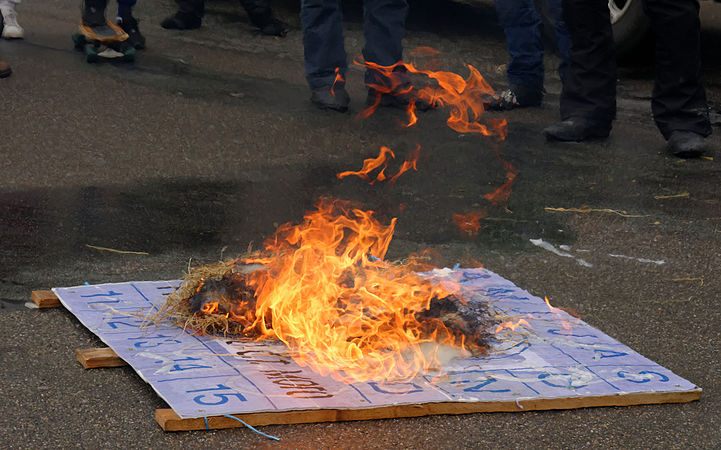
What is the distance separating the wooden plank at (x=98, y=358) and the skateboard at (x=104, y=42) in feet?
16.9

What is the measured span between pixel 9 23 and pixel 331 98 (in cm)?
320

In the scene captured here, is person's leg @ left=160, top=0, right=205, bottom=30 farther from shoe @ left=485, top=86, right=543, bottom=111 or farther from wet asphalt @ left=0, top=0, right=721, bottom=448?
shoe @ left=485, top=86, right=543, bottom=111

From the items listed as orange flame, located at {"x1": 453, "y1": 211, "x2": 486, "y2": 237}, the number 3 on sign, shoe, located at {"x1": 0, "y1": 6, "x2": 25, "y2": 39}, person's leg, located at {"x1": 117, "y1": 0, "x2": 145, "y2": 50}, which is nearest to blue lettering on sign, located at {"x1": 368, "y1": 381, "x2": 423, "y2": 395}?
the number 3 on sign

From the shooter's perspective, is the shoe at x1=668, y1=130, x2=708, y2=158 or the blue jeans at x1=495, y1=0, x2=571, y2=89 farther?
the blue jeans at x1=495, y1=0, x2=571, y2=89

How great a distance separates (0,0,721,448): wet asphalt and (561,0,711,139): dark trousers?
28 centimetres

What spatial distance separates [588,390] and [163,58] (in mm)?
6180

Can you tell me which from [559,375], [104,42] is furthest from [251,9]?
[559,375]

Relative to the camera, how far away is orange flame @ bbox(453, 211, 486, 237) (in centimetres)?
507

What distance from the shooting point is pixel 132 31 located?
28.6ft

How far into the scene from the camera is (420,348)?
3477 mm

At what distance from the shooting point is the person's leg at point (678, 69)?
20.8 feet

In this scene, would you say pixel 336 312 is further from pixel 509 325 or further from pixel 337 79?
pixel 337 79

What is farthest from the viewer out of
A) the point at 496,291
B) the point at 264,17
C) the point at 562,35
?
the point at 264,17

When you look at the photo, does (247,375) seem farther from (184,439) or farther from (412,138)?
(412,138)
